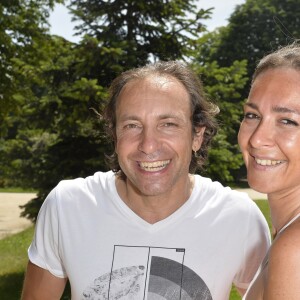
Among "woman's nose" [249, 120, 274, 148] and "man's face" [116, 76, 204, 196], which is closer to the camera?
"woman's nose" [249, 120, 274, 148]

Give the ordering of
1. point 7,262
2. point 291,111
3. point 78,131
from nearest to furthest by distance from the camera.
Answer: point 291,111
point 78,131
point 7,262

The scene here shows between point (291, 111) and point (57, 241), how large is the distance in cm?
124

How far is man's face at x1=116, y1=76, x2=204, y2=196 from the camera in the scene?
2.44 metres

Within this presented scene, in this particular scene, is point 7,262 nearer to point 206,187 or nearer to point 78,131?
point 78,131

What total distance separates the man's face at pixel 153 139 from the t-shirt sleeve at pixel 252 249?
0.38 meters

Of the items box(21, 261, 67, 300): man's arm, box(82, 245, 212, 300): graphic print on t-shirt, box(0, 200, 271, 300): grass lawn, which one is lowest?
box(0, 200, 271, 300): grass lawn

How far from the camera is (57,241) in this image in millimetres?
2439

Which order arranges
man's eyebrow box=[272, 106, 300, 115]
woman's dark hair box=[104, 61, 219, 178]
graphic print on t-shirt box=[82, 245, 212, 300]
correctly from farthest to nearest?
woman's dark hair box=[104, 61, 219, 178]
graphic print on t-shirt box=[82, 245, 212, 300]
man's eyebrow box=[272, 106, 300, 115]

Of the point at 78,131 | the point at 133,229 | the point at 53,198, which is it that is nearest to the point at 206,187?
the point at 133,229

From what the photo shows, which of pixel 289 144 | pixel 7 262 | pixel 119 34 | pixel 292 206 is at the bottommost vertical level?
pixel 7 262

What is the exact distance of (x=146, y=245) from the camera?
2.32m

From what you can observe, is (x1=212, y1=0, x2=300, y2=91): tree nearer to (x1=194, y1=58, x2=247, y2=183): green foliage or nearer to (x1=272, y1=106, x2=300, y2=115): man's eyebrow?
(x1=194, y1=58, x2=247, y2=183): green foliage

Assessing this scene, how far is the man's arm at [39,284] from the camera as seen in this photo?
2486mm

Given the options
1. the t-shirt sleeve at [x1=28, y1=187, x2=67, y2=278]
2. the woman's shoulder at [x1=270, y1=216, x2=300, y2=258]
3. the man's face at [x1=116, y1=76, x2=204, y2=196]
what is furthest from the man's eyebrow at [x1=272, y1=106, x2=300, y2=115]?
the t-shirt sleeve at [x1=28, y1=187, x2=67, y2=278]
